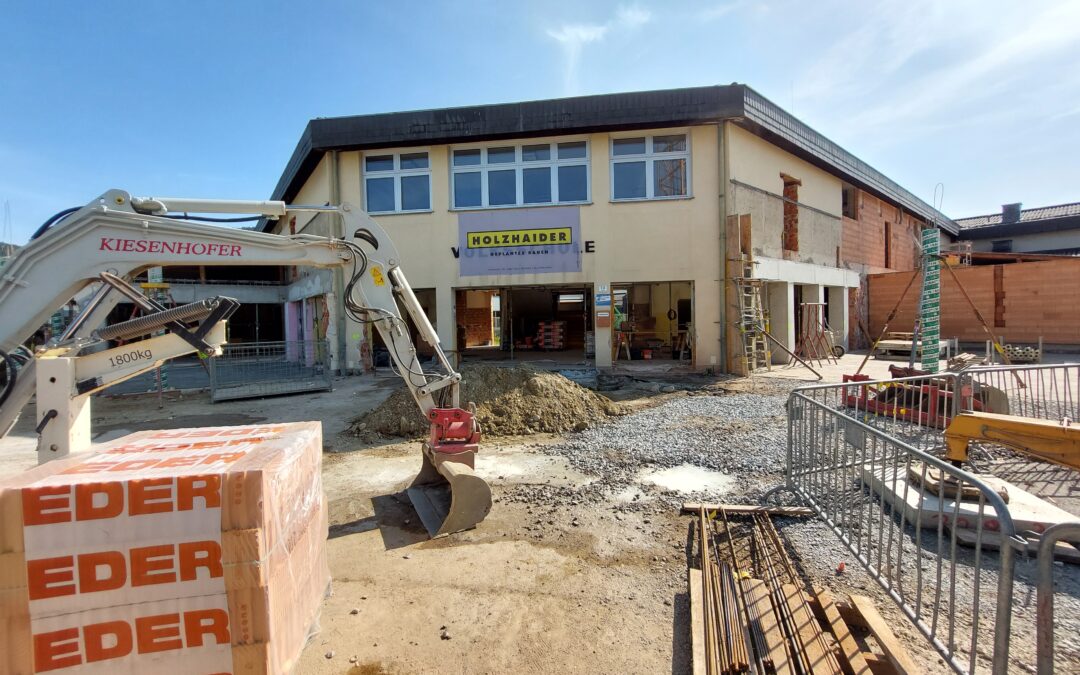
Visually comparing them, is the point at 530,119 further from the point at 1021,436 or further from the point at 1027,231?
the point at 1027,231

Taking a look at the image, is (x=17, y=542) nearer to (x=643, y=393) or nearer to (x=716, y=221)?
(x=643, y=393)

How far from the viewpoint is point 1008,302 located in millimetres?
19281

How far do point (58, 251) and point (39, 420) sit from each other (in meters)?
1.33

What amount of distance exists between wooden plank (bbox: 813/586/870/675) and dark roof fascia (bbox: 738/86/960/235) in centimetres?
1358

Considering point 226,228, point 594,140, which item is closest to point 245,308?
point 594,140

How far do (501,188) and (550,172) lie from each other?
4.95 feet

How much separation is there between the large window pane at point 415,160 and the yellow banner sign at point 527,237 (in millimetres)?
2662

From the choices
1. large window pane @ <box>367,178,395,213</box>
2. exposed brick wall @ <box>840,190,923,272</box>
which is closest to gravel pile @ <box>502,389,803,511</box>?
large window pane @ <box>367,178,395,213</box>

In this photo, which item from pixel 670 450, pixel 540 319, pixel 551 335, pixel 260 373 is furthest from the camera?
pixel 540 319

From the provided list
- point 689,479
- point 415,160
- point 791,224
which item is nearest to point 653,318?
point 791,224

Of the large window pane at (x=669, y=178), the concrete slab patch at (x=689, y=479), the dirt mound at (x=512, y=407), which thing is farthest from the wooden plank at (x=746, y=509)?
the large window pane at (x=669, y=178)

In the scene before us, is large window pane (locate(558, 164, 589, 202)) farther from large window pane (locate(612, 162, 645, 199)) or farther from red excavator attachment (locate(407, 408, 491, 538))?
red excavator attachment (locate(407, 408, 491, 538))

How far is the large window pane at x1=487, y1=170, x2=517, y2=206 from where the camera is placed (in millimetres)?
14320

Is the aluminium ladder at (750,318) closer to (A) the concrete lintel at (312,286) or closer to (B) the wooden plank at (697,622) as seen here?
(B) the wooden plank at (697,622)
